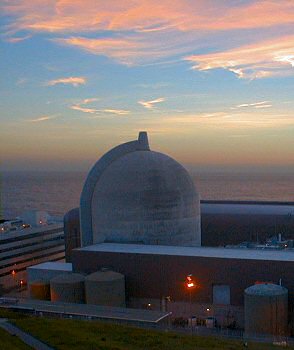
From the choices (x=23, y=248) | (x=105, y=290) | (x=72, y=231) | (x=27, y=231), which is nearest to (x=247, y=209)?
(x=72, y=231)

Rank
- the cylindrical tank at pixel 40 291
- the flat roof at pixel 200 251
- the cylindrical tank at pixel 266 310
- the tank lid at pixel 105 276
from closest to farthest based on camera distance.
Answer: the cylindrical tank at pixel 266 310, the flat roof at pixel 200 251, the tank lid at pixel 105 276, the cylindrical tank at pixel 40 291

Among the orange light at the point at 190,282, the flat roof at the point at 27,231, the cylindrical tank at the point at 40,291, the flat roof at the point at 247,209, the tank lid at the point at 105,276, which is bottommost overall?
the cylindrical tank at the point at 40,291

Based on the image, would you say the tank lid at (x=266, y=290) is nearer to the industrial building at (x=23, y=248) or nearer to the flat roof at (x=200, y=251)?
the flat roof at (x=200, y=251)

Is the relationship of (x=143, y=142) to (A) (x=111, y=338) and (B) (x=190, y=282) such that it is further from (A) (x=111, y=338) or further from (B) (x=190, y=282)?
(A) (x=111, y=338)

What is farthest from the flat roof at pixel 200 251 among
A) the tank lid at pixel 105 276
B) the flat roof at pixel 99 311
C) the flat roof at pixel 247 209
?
the flat roof at pixel 247 209

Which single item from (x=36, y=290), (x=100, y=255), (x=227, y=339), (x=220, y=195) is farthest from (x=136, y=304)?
(x=220, y=195)
